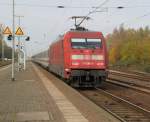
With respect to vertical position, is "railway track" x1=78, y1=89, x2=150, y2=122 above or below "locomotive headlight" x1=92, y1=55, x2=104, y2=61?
below

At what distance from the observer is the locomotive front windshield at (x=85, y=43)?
84.3ft

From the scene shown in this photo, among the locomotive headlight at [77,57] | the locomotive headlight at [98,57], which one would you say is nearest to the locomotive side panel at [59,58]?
the locomotive headlight at [77,57]

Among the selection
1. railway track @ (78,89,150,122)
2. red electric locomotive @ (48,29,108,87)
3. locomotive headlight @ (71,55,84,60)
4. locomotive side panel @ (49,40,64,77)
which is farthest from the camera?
locomotive side panel @ (49,40,64,77)

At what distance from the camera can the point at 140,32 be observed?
119m

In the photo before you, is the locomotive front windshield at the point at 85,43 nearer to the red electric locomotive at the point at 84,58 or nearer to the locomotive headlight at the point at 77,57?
the red electric locomotive at the point at 84,58

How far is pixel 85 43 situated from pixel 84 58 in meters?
1.09

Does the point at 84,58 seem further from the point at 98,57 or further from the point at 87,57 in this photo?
the point at 98,57

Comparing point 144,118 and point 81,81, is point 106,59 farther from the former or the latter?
point 144,118

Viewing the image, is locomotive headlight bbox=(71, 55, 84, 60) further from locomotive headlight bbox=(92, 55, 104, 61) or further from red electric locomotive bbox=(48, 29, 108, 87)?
locomotive headlight bbox=(92, 55, 104, 61)

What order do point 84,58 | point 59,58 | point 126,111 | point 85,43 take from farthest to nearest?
1. point 59,58
2. point 85,43
3. point 84,58
4. point 126,111

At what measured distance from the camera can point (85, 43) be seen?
2583 cm

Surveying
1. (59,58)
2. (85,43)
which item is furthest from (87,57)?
(59,58)

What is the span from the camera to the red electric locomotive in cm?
2495

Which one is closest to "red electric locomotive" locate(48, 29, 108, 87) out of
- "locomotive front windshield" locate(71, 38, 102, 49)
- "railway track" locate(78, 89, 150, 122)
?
"locomotive front windshield" locate(71, 38, 102, 49)
